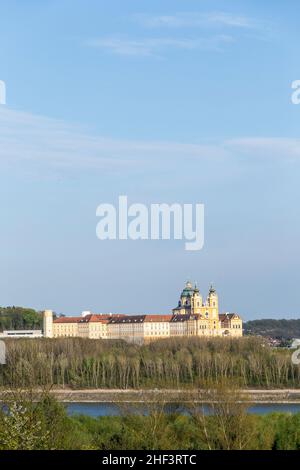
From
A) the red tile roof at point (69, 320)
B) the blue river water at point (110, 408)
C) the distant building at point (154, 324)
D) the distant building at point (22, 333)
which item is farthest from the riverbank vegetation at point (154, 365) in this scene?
the red tile roof at point (69, 320)

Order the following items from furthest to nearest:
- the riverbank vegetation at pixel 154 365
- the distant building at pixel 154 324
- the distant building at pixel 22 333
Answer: the distant building at pixel 154 324 → the distant building at pixel 22 333 → the riverbank vegetation at pixel 154 365

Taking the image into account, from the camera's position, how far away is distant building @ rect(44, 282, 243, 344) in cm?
6694

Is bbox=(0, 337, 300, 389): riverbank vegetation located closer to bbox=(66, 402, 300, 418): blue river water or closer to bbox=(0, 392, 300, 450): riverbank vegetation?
bbox=(66, 402, 300, 418): blue river water

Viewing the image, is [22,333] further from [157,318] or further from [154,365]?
[154,365]

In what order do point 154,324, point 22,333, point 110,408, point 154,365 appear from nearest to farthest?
1. point 110,408
2. point 154,365
3. point 22,333
4. point 154,324

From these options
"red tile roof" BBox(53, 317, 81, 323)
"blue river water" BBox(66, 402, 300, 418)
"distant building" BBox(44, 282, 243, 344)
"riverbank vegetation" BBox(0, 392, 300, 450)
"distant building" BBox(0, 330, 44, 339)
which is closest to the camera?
"riverbank vegetation" BBox(0, 392, 300, 450)

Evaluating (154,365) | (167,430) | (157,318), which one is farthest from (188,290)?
(167,430)

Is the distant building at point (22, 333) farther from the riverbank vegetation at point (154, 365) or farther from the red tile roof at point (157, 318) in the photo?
the riverbank vegetation at point (154, 365)

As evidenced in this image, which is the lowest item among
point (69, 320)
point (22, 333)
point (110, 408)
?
A: point (110, 408)

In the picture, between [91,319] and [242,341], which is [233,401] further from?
[91,319]

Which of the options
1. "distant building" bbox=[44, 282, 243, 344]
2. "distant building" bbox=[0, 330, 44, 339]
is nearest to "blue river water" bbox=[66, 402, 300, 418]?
"distant building" bbox=[0, 330, 44, 339]

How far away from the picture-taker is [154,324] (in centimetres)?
6812

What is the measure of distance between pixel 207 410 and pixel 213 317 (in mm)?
49537

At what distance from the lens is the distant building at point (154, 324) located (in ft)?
220
